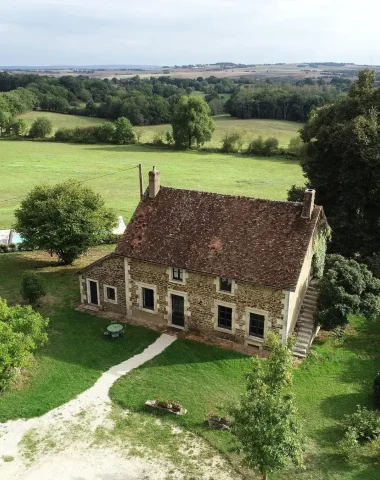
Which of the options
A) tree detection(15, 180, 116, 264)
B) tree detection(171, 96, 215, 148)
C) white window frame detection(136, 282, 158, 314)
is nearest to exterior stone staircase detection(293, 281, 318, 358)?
white window frame detection(136, 282, 158, 314)

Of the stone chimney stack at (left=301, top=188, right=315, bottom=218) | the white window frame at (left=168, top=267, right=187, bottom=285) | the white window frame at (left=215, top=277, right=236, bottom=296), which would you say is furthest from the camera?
the white window frame at (left=168, top=267, right=187, bottom=285)

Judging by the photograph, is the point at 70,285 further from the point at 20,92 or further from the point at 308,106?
the point at 20,92

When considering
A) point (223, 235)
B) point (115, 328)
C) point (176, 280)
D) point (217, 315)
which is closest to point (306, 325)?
point (217, 315)

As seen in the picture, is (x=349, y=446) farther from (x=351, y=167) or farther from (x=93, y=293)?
(x=351, y=167)

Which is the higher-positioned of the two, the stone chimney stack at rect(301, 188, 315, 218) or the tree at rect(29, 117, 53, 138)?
the stone chimney stack at rect(301, 188, 315, 218)

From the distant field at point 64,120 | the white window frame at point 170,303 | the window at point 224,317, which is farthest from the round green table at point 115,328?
the distant field at point 64,120

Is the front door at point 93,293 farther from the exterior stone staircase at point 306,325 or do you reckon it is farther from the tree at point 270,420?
the tree at point 270,420

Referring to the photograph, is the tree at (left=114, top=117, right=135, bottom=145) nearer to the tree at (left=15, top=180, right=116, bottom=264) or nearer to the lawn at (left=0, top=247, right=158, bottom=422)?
the tree at (left=15, top=180, right=116, bottom=264)
